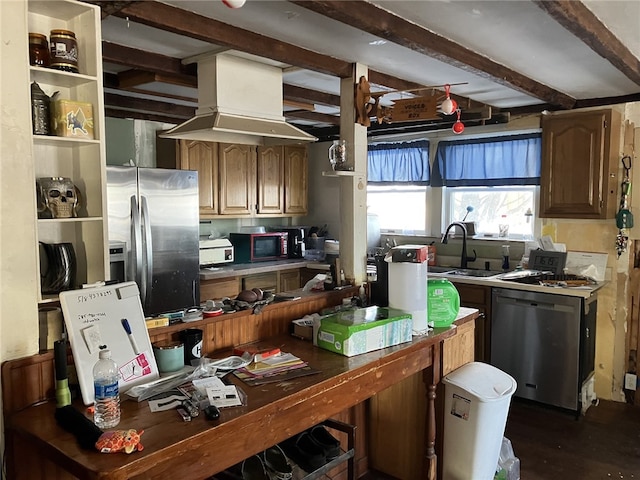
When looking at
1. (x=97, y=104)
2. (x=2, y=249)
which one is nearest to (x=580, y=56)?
(x=97, y=104)

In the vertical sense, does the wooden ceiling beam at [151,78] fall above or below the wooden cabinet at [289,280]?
above

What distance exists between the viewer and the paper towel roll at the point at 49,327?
1.80 m

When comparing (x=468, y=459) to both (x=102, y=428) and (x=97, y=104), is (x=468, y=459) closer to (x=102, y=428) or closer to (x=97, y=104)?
(x=102, y=428)

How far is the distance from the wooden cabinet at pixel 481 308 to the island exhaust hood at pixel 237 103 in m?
1.90

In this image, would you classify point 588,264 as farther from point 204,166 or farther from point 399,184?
point 204,166

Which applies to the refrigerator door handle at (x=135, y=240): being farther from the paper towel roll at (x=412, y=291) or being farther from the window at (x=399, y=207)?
the window at (x=399, y=207)

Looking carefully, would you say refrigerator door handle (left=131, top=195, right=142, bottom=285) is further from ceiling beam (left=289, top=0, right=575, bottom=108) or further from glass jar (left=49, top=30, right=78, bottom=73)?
ceiling beam (left=289, top=0, right=575, bottom=108)

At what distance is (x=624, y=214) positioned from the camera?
12.7 feet

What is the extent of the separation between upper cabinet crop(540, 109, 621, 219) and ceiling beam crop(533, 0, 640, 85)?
0.92 m

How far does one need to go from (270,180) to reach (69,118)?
11.7 ft

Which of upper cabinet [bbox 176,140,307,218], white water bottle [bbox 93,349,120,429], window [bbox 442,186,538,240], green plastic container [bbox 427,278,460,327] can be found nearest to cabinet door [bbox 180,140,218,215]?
upper cabinet [bbox 176,140,307,218]

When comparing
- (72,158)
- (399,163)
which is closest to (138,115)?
(399,163)

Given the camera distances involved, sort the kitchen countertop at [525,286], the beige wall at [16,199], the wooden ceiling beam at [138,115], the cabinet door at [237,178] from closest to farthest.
→ the beige wall at [16,199]
the kitchen countertop at [525,286]
the wooden ceiling beam at [138,115]
the cabinet door at [237,178]

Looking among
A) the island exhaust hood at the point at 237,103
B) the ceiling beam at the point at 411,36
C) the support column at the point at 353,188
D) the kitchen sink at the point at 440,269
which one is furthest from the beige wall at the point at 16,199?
the kitchen sink at the point at 440,269
